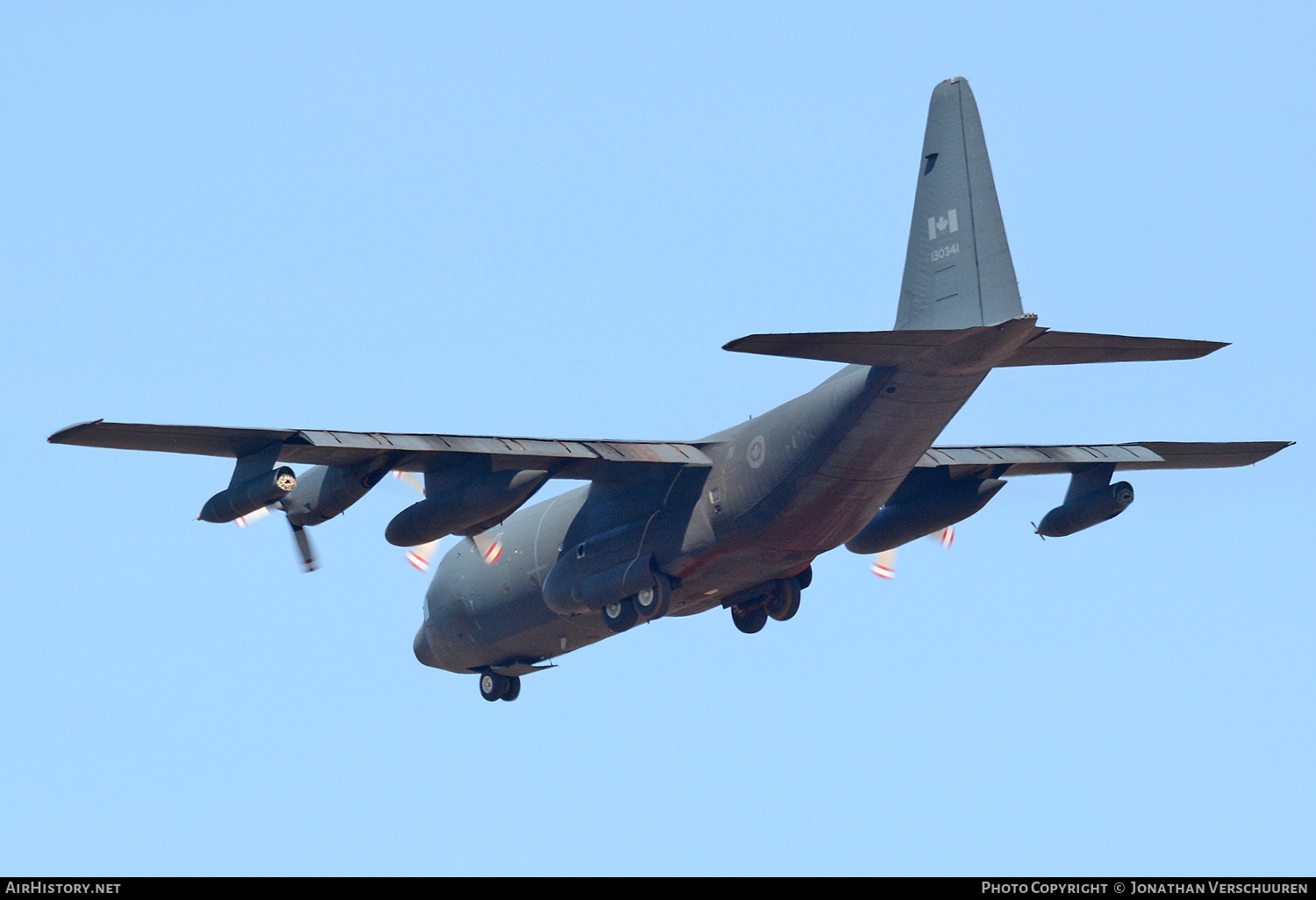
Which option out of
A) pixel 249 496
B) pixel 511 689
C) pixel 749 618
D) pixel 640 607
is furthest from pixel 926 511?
pixel 249 496

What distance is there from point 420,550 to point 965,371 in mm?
10380

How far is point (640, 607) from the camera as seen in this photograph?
31.6 m

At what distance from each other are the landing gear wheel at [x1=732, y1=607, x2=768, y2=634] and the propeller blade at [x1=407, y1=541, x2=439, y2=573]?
5743 millimetres

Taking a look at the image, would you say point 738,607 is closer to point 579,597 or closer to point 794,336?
point 579,597

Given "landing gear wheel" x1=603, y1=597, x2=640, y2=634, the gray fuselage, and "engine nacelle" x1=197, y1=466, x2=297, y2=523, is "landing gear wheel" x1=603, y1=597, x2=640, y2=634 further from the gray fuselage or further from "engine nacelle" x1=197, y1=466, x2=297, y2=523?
"engine nacelle" x1=197, y1=466, x2=297, y2=523

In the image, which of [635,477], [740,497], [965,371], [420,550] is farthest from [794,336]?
[420,550]

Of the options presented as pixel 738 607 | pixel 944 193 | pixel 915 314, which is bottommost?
pixel 738 607

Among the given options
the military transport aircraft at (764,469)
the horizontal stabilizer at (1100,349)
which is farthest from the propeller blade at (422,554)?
the horizontal stabilizer at (1100,349)

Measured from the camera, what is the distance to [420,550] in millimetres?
31953

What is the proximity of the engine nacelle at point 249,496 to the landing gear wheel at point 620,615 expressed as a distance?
257 inches

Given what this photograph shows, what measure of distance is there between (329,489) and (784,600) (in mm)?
8703

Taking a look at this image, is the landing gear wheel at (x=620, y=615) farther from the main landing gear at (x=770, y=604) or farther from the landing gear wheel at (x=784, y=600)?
the landing gear wheel at (x=784, y=600)

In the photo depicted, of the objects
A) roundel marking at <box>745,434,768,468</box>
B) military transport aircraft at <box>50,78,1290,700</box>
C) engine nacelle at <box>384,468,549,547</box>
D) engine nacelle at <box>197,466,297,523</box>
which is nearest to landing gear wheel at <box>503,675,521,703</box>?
military transport aircraft at <box>50,78,1290,700</box>

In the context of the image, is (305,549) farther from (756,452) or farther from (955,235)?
(955,235)
